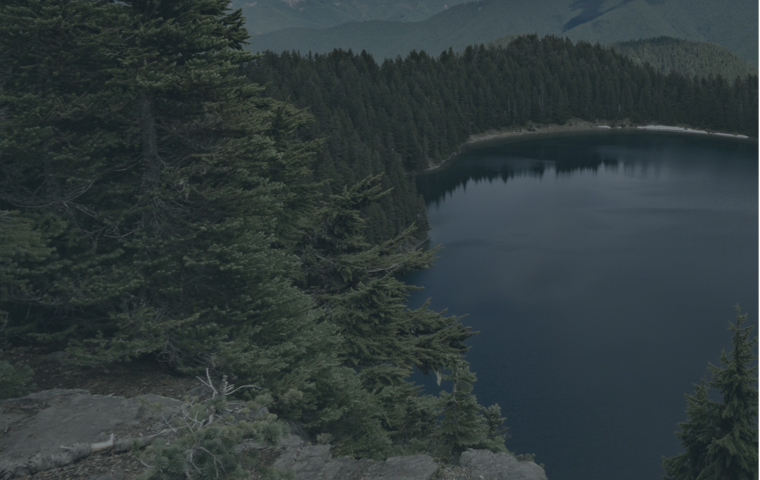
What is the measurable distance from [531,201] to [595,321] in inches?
1802

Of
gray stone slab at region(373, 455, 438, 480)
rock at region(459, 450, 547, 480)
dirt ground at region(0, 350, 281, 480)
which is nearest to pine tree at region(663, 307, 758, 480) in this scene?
rock at region(459, 450, 547, 480)

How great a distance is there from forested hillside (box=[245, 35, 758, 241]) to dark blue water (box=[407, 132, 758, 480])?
15968 mm

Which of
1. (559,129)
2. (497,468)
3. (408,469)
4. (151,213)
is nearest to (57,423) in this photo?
(151,213)

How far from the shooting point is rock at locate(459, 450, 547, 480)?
12953mm

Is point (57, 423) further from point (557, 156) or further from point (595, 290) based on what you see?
point (557, 156)

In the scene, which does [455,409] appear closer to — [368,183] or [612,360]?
[368,183]

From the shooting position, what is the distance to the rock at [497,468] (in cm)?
1295

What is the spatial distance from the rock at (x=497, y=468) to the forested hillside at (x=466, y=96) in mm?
70117

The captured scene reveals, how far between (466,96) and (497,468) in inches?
6175

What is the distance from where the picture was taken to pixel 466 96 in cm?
16212

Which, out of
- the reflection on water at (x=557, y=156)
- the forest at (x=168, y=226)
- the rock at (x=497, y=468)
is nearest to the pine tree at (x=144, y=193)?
the forest at (x=168, y=226)

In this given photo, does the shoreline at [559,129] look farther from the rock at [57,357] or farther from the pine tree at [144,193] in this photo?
the rock at [57,357]

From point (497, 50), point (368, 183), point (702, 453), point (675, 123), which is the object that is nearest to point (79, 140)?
point (368, 183)

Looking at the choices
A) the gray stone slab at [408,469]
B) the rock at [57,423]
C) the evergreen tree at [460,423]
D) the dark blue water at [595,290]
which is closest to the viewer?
the rock at [57,423]
